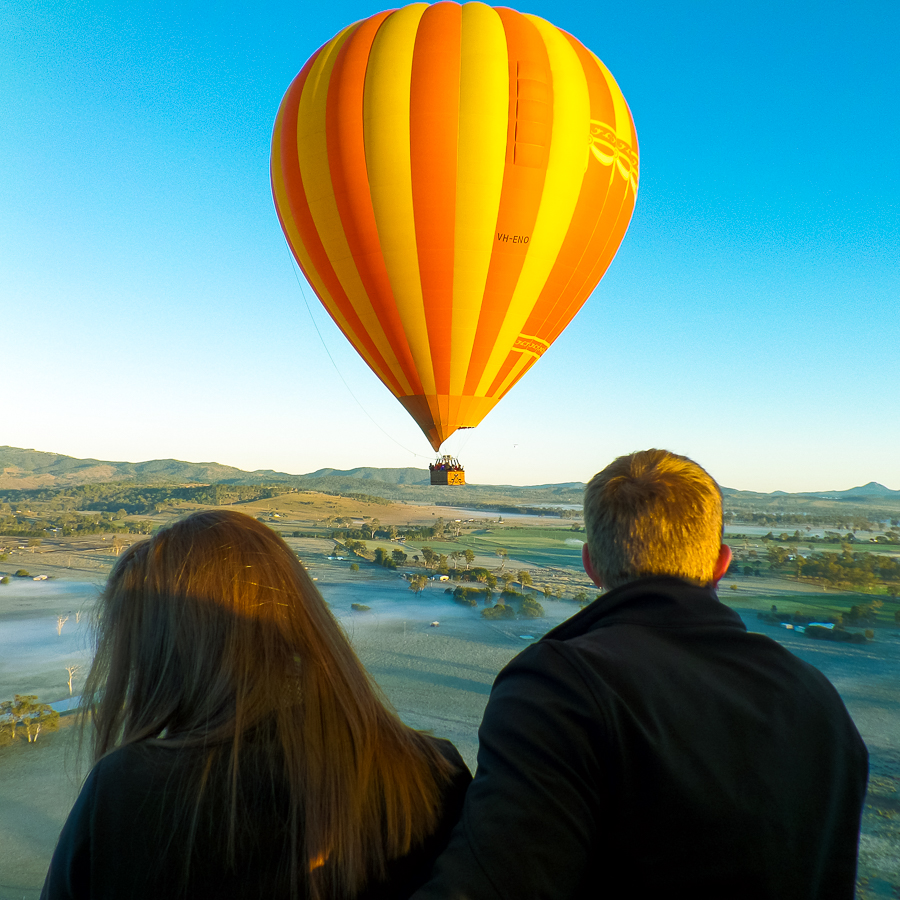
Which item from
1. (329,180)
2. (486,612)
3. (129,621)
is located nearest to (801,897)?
(129,621)

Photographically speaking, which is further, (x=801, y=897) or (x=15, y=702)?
(x=15, y=702)

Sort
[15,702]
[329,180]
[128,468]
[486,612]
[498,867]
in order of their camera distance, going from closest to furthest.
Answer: [498,867] → [329,180] → [15,702] → [486,612] → [128,468]

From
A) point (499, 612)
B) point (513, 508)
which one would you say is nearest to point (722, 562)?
point (499, 612)

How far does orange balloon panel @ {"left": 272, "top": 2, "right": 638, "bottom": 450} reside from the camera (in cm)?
855

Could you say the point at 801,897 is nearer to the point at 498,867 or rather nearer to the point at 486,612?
the point at 498,867

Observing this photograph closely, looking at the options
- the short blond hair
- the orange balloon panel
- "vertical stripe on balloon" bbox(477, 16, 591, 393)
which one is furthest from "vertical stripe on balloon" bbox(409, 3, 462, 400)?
the short blond hair

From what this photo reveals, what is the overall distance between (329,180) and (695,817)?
9.21m

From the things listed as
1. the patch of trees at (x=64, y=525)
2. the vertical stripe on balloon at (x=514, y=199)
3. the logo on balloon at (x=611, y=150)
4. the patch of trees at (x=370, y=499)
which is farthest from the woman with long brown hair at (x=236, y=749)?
the patch of trees at (x=370, y=499)

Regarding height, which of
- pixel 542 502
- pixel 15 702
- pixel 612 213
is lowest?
pixel 15 702

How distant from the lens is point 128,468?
59.0 meters

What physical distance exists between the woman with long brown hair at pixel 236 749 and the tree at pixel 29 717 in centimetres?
1415

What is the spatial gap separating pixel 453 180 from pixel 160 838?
28.6 feet

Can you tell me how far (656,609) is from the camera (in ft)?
3.26

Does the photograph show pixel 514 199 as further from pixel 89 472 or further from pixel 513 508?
pixel 89 472
